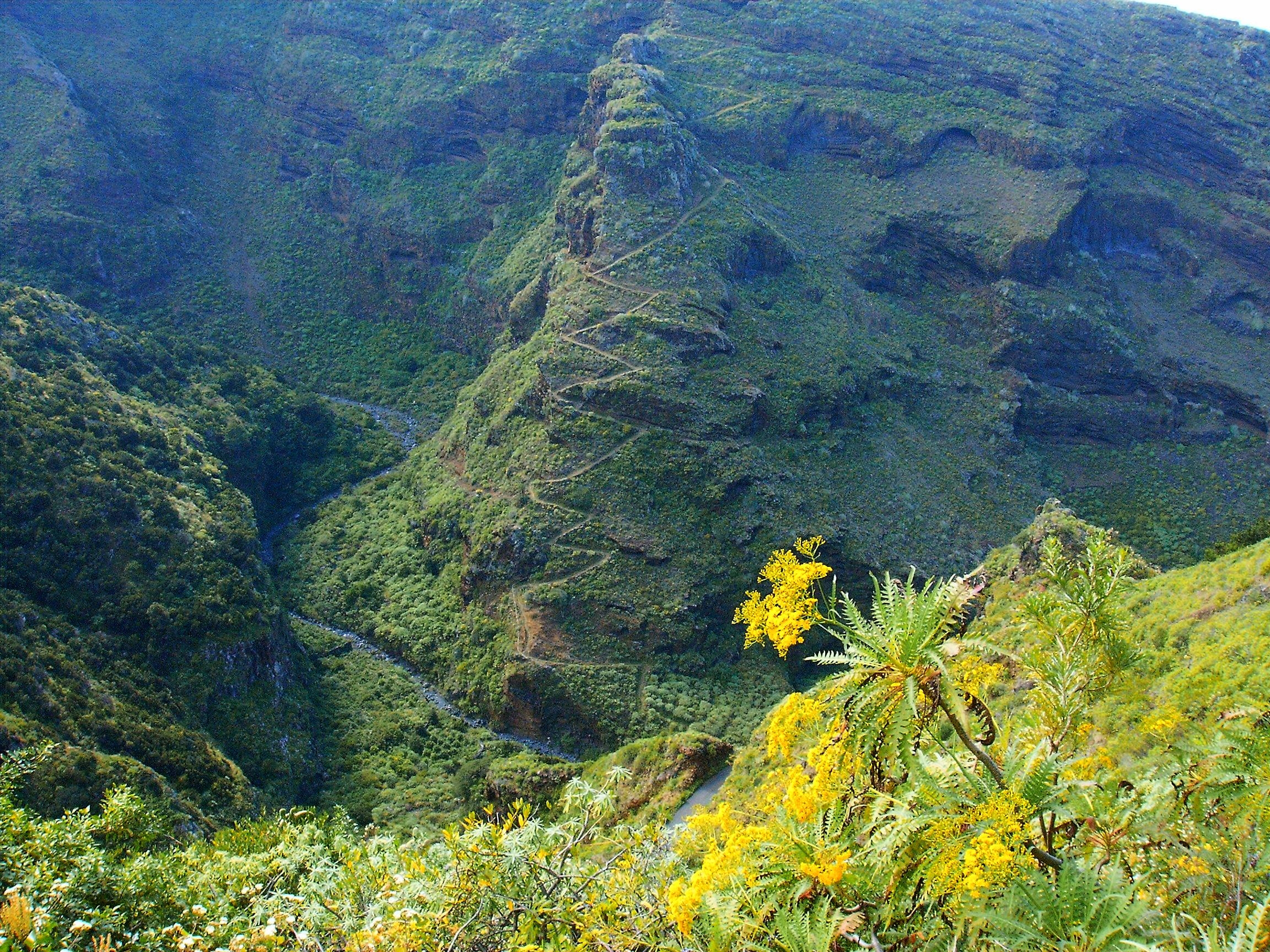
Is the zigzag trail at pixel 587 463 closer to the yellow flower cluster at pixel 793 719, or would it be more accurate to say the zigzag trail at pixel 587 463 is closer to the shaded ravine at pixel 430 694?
the shaded ravine at pixel 430 694

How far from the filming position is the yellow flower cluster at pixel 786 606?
42.1 ft

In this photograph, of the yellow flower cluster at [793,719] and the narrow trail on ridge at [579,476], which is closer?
the yellow flower cluster at [793,719]

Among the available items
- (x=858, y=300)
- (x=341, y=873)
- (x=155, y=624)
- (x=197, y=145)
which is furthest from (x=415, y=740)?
(x=197, y=145)

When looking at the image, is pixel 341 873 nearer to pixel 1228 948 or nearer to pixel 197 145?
pixel 1228 948

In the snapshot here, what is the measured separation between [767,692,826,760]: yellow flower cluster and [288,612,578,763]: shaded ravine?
42.0 metres

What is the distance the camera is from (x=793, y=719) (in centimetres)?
1311

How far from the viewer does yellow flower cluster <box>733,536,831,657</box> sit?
12.8m

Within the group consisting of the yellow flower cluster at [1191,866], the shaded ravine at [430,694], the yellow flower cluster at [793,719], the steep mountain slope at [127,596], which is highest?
the yellow flower cluster at [1191,866]

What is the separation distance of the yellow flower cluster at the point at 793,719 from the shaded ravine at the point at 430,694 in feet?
138

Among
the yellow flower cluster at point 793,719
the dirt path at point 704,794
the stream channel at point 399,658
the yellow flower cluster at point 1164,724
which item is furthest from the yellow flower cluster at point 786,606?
the dirt path at point 704,794

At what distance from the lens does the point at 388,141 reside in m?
99.9

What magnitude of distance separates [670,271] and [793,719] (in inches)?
2272

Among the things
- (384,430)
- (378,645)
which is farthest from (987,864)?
(384,430)

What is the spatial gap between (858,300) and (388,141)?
175ft
